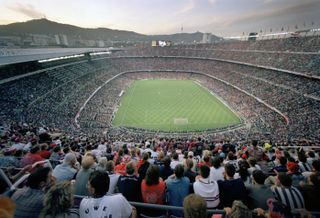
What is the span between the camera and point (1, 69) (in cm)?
3053

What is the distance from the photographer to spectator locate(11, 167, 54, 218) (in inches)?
151

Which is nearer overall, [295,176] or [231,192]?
[231,192]

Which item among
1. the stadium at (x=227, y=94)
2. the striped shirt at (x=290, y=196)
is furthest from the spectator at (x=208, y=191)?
the stadium at (x=227, y=94)

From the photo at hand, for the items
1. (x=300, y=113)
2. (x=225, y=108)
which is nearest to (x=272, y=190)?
(x=300, y=113)

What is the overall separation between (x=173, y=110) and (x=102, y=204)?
43.3 meters

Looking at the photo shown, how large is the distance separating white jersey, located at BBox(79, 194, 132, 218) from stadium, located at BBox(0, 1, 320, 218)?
0.8 inches

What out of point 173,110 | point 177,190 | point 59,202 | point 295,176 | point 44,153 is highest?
point 59,202

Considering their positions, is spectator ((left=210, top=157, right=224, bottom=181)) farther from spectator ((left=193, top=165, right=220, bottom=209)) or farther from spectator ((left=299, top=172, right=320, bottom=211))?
spectator ((left=299, top=172, right=320, bottom=211))

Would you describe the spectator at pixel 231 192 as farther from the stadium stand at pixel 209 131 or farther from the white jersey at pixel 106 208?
the white jersey at pixel 106 208

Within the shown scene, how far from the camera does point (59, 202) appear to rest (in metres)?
3.48

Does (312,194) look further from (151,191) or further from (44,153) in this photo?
(44,153)

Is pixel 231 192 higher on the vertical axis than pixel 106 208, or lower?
lower

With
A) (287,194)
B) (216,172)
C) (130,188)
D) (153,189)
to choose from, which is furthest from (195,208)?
(216,172)


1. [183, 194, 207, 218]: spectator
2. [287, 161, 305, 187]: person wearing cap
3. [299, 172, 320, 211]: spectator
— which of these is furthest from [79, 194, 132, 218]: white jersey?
[287, 161, 305, 187]: person wearing cap
